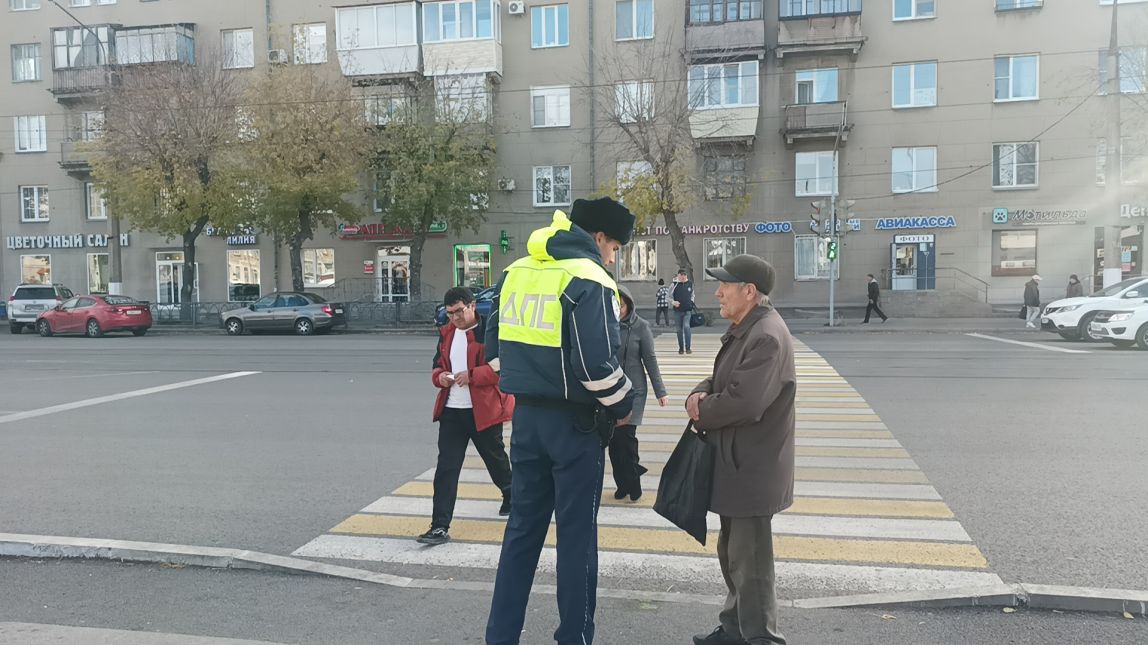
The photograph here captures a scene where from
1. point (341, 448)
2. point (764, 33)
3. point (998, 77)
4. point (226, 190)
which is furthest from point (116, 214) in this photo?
point (998, 77)

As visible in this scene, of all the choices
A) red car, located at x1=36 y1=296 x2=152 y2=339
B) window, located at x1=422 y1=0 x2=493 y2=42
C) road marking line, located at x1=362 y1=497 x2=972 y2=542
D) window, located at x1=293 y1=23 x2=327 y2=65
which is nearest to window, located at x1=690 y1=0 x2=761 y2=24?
window, located at x1=422 y1=0 x2=493 y2=42

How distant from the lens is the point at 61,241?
38.3 m

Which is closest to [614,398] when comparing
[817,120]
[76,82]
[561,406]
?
[561,406]

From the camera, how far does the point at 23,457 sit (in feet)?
27.5

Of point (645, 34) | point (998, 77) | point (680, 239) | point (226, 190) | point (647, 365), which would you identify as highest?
point (645, 34)

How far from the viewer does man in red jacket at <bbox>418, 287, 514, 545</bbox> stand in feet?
17.6

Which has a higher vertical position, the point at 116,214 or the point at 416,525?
the point at 116,214

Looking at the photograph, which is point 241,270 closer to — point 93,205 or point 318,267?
point 318,267

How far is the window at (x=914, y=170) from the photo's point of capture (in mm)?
31531

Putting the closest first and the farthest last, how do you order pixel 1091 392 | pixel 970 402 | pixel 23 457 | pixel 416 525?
pixel 416 525 → pixel 23 457 → pixel 970 402 → pixel 1091 392

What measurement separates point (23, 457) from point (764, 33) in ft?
95.8

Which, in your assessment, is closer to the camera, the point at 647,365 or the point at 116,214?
the point at 647,365

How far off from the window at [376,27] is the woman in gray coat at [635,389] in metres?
29.4

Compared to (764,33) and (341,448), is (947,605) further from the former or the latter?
(764,33)
